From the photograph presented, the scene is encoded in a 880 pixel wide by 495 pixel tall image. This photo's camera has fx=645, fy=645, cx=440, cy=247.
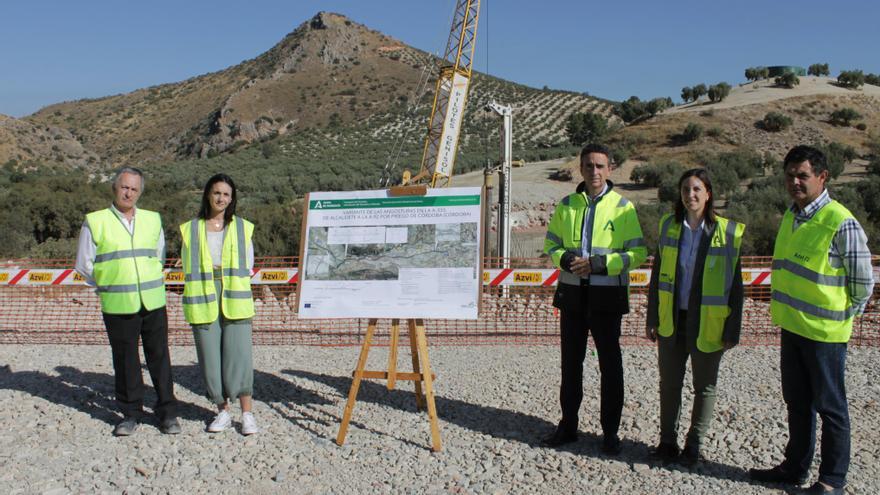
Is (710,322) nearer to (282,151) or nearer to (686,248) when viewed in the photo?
(686,248)

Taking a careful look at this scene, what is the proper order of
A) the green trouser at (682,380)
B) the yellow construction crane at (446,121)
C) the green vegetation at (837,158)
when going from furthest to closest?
the green vegetation at (837,158)
the yellow construction crane at (446,121)
the green trouser at (682,380)

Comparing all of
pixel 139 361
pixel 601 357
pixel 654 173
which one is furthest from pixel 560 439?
pixel 654 173

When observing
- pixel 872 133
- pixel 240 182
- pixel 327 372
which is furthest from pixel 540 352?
pixel 872 133

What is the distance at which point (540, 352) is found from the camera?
7.38 meters

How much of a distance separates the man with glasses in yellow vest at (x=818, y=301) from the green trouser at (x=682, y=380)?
43 centimetres

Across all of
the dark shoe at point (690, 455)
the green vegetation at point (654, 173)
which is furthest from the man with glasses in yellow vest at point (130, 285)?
the green vegetation at point (654, 173)

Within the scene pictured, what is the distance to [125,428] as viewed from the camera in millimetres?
4789

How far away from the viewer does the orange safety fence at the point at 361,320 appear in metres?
8.17

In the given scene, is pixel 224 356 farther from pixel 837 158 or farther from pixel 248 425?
pixel 837 158

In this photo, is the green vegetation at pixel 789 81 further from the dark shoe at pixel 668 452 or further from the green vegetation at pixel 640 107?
the dark shoe at pixel 668 452

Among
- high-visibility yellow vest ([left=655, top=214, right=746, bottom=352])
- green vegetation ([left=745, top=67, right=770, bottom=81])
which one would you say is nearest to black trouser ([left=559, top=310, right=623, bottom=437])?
high-visibility yellow vest ([left=655, top=214, right=746, bottom=352])

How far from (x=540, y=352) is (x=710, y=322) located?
3.59 metres

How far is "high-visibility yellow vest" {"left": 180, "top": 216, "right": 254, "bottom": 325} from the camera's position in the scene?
4.67 meters

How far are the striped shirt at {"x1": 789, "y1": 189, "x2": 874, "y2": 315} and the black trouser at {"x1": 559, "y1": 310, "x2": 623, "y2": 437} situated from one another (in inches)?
51.1
